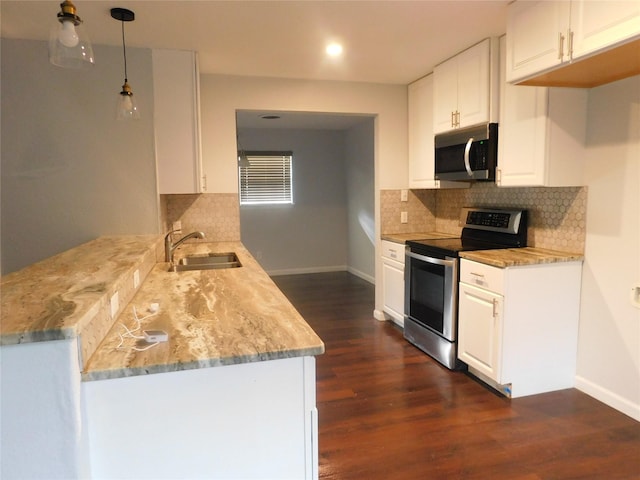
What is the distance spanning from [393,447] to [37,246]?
2.63 meters

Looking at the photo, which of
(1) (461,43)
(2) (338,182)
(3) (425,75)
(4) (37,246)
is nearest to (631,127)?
(1) (461,43)

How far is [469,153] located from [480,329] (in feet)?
4.14

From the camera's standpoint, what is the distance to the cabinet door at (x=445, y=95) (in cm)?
334

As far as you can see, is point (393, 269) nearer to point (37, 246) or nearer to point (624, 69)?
point (624, 69)

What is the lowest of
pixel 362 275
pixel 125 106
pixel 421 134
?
pixel 362 275

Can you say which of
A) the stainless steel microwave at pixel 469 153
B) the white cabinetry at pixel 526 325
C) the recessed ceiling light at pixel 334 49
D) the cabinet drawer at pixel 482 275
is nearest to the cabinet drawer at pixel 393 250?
the stainless steel microwave at pixel 469 153

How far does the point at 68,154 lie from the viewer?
294cm

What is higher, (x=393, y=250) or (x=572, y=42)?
(x=572, y=42)

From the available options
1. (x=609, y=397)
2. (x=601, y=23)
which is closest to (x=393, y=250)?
(x=609, y=397)

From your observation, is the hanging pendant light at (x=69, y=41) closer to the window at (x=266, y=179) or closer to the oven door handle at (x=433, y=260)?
the oven door handle at (x=433, y=260)

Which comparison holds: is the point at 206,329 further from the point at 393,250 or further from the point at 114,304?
the point at 393,250

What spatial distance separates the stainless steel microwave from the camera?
301 cm

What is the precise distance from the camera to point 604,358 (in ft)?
8.59

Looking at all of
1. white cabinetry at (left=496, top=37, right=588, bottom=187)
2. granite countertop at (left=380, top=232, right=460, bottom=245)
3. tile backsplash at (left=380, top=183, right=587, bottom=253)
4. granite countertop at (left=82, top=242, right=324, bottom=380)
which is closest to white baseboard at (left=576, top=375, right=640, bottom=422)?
tile backsplash at (left=380, top=183, right=587, bottom=253)
